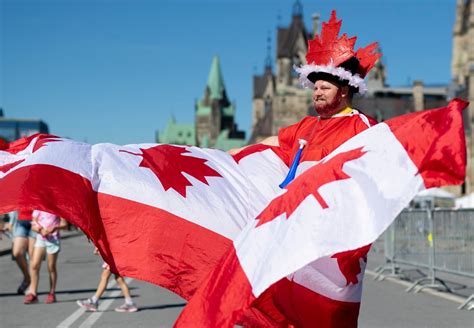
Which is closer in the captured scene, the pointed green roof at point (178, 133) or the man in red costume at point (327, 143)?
the man in red costume at point (327, 143)

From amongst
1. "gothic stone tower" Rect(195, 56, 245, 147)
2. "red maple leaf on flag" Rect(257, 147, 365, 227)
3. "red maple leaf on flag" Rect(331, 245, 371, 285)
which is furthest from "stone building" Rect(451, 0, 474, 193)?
"gothic stone tower" Rect(195, 56, 245, 147)

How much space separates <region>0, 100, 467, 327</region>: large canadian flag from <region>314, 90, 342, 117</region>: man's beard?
0.45 m

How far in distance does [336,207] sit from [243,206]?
1.01m

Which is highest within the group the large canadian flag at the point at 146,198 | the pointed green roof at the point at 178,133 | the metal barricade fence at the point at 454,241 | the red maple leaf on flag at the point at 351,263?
the large canadian flag at the point at 146,198

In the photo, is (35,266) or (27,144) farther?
(35,266)

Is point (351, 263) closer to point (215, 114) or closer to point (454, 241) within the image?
point (454, 241)

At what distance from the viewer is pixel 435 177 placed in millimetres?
4332

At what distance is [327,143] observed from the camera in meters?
5.23

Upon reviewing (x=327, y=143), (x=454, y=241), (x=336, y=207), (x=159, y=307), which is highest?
(x=327, y=143)

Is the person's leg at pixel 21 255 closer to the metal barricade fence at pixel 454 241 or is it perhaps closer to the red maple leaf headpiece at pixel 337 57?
the metal barricade fence at pixel 454 241

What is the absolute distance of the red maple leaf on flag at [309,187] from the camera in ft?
14.9

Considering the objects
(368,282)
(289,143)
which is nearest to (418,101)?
(368,282)

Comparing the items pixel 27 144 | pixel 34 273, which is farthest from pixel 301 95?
pixel 27 144

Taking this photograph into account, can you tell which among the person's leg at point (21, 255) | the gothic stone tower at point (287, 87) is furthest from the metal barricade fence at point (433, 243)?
the gothic stone tower at point (287, 87)
